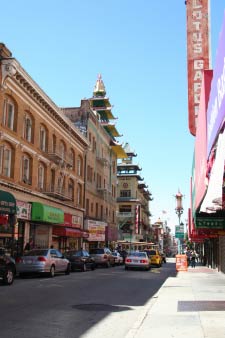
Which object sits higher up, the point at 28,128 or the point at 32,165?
the point at 28,128

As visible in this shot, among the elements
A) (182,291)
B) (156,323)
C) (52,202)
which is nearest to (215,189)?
(156,323)

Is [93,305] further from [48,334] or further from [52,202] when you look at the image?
[52,202]

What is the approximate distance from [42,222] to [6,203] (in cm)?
1049

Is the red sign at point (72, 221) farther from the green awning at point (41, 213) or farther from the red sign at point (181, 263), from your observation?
the red sign at point (181, 263)

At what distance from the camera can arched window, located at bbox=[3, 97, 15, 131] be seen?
28.9 metres

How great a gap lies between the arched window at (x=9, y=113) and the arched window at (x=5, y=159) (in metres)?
1.44

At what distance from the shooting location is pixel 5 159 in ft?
96.0

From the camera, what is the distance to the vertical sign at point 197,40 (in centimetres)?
1783

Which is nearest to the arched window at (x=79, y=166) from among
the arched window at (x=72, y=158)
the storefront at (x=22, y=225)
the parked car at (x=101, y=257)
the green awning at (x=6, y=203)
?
the arched window at (x=72, y=158)

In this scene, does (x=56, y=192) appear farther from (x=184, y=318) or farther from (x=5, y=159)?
(x=184, y=318)

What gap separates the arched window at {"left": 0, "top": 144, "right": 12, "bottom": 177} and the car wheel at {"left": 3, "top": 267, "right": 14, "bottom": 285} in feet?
38.7

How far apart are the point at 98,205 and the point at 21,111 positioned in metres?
26.3

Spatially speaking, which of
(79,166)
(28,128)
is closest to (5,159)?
(28,128)

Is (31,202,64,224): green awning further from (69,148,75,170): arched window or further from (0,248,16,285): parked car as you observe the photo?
(0,248,16,285): parked car
